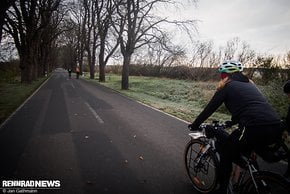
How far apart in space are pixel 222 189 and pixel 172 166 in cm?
159

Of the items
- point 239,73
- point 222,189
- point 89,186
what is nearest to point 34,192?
point 89,186

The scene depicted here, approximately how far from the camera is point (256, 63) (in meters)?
18.5

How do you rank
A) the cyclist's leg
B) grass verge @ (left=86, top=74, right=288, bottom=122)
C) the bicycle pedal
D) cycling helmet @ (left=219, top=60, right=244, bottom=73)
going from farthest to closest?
1. grass verge @ (left=86, top=74, right=288, bottom=122)
2. the bicycle pedal
3. cycling helmet @ (left=219, top=60, right=244, bottom=73)
4. the cyclist's leg

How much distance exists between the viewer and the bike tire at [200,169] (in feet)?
11.6

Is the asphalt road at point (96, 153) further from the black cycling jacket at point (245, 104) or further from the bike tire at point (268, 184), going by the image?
the black cycling jacket at point (245, 104)

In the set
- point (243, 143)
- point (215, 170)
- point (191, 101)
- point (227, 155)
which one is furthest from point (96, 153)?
point (191, 101)

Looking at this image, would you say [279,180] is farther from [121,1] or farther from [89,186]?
[121,1]

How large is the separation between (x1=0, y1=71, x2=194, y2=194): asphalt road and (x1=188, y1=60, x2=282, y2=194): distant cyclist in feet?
3.88

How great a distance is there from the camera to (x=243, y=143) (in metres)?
2.78

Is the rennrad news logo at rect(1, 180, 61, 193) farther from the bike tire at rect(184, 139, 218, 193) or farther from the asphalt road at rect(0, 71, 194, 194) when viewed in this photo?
the bike tire at rect(184, 139, 218, 193)

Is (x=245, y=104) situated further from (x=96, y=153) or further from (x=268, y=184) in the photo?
(x=96, y=153)

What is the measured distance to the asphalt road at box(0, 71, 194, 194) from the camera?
148 inches

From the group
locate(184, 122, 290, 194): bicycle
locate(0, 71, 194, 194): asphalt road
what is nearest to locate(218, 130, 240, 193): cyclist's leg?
locate(184, 122, 290, 194): bicycle

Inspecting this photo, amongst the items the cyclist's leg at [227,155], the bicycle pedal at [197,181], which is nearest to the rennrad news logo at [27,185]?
the bicycle pedal at [197,181]
